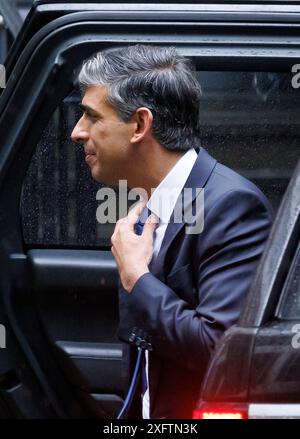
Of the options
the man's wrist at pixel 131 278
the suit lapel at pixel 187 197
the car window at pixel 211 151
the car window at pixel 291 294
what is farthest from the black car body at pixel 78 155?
the car window at pixel 291 294

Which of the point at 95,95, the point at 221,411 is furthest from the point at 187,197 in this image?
the point at 221,411

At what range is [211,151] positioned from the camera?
396 cm

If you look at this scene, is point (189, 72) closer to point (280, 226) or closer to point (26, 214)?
point (280, 226)

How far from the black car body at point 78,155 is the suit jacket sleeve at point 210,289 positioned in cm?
107

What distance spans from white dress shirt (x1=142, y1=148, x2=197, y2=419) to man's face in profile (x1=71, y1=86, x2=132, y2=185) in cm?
11

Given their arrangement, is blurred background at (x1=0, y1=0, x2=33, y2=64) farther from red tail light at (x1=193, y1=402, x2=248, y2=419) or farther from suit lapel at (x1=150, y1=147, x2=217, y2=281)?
red tail light at (x1=193, y1=402, x2=248, y2=419)

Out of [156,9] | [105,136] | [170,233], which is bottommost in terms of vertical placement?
[170,233]

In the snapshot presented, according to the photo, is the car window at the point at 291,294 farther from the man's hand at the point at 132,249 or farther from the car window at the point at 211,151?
the car window at the point at 211,151

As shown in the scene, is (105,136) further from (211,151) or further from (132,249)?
(211,151)

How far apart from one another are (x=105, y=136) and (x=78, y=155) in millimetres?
1030

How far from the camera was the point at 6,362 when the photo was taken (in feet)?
13.3

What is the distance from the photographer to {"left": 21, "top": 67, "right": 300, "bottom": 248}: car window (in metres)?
3.88

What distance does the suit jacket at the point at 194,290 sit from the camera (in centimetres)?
270
